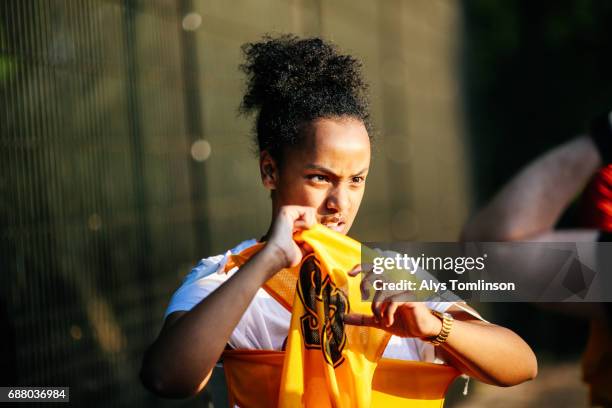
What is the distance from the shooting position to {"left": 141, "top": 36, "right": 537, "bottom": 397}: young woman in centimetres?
196

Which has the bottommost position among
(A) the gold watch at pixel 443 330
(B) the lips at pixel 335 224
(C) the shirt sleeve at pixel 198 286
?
(A) the gold watch at pixel 443 330

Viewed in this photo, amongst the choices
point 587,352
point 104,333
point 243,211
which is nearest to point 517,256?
point 587,352

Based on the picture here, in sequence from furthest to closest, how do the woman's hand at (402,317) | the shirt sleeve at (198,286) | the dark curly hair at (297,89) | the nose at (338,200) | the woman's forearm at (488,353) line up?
the dark curly hair at (297,89) → the nose at (338,200) → the shirt sleeve at (198,286) → the woman's forearm at (488,353) → the woman's hand at (402,317)

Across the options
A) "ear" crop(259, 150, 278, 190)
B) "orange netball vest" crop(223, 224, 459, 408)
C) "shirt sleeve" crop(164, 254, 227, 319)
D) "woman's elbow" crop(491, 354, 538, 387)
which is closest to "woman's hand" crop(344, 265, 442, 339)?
"orange netball vest" crop(223, 224, 459, 408)

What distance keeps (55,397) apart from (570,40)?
7501mm

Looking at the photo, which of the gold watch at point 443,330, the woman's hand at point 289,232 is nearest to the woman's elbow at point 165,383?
the woman's hand at point 289,232

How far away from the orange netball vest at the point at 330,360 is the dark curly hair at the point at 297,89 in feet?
1.28

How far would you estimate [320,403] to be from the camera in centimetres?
213

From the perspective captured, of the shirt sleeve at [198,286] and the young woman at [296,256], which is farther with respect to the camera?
the shirt sleeve at [198,286]

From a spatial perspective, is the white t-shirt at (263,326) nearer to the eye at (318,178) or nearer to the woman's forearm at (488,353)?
the woman's forearm at (488,353)

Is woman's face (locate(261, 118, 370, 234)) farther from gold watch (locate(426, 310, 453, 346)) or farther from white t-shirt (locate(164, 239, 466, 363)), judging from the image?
gold watch (locate(426, 310, 453, 346))

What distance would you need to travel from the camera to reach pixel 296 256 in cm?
204

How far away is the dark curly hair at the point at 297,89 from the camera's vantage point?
244 cm

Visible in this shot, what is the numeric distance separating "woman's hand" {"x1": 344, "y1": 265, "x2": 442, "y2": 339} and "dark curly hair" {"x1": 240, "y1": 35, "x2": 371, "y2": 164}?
2.03 ft
